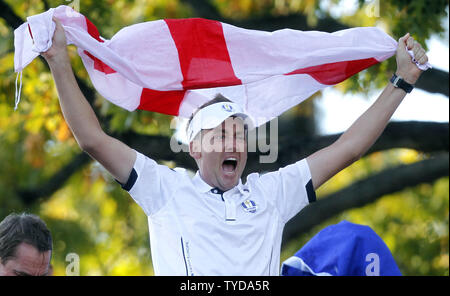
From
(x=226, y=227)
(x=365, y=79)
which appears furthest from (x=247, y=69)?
(x=365, y=79)

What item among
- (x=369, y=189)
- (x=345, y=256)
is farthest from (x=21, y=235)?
(x=369, y=189)

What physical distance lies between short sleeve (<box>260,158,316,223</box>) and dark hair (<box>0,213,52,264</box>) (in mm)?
968

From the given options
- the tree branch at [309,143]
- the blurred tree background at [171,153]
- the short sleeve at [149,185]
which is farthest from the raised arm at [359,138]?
the tree branch at [309,143]

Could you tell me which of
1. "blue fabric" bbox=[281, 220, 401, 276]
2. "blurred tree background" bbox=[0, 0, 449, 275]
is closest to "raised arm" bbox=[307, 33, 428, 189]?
"blue fabric" bbox=[281, 220, 401, 276]

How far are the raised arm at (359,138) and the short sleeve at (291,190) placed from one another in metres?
0.04

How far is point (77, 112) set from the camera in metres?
3.24

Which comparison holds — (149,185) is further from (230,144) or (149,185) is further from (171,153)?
(171,153)

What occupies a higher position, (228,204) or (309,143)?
(309,143)

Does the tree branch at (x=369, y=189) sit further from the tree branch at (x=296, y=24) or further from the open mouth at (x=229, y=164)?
the open mouth at (x=229, y=164)

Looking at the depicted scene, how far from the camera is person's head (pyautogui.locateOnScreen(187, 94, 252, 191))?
3557 millimetres

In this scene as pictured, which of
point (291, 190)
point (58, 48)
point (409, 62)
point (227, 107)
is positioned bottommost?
point (291, 190)

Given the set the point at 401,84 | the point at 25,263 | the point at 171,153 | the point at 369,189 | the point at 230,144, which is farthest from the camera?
the point at 369,189

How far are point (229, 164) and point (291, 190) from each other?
30 cm

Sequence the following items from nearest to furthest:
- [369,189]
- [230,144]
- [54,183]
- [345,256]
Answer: [345,256] < [230,144] < [369,189] < [54,183]
